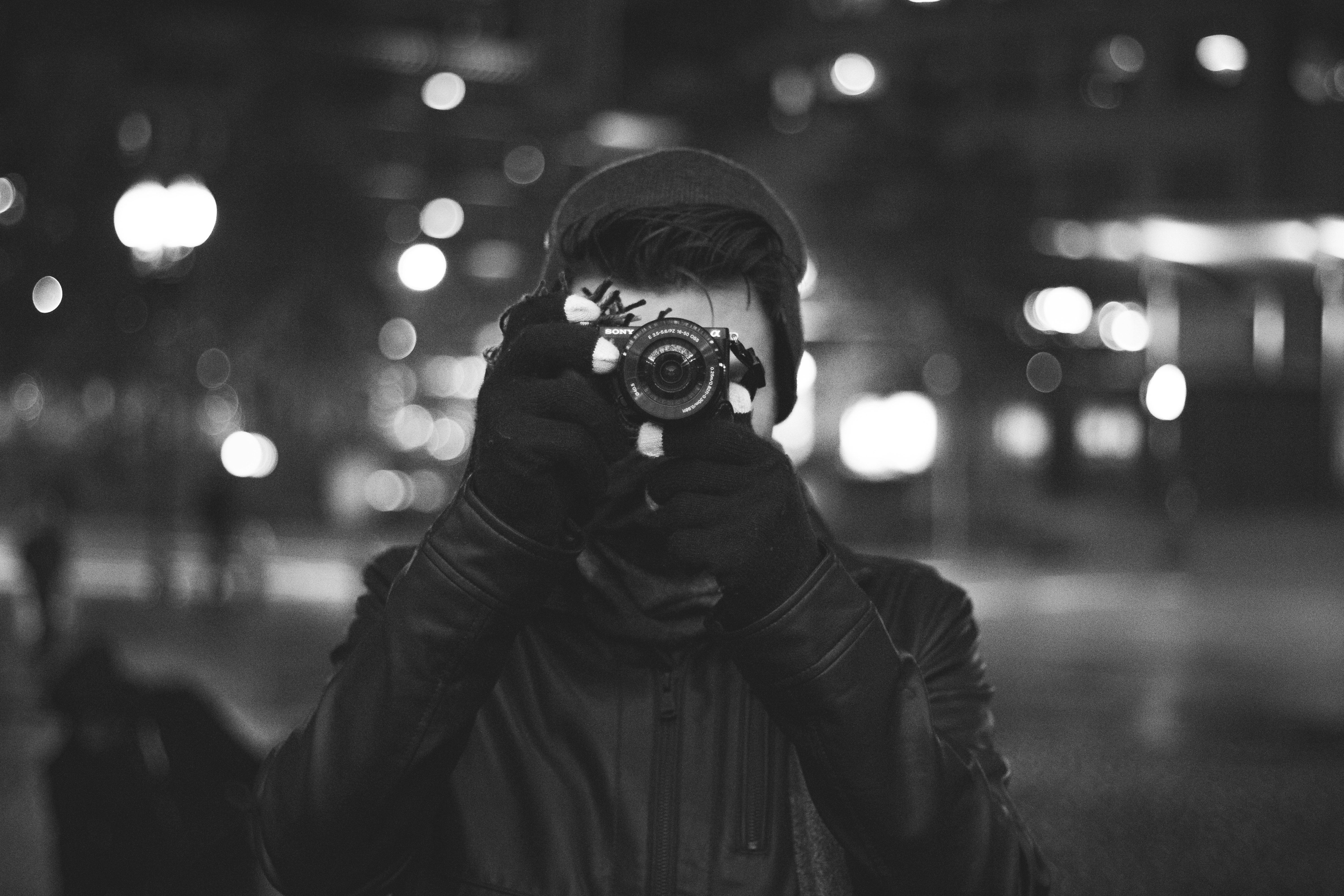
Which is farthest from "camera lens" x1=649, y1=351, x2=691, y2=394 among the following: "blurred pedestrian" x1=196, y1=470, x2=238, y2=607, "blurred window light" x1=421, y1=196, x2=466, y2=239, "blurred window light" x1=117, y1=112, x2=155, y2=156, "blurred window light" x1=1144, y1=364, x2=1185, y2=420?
"blurred window light" x1=421, y1=196, x2=466, y2=239

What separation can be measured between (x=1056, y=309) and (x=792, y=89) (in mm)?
19807

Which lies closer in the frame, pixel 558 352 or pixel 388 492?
pixel 558 352

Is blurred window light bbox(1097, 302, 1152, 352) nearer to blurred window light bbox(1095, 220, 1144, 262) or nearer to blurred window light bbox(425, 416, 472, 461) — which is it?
blurred window light bbox(1095, 220, 1144, 262)

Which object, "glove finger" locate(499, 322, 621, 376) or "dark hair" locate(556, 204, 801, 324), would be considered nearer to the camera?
"glove finger" locate(499, 322, 621, 376)

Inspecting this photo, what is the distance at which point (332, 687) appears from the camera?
78.2 inches

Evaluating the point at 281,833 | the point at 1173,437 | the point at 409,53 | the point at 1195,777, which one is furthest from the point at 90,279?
the point at 409,53

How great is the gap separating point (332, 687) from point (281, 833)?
0.70 feet

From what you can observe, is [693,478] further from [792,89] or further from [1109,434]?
[792,89]

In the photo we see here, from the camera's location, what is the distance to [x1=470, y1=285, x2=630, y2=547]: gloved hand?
6.23 feet

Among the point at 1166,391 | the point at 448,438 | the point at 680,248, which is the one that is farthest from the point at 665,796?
the point at 448,438

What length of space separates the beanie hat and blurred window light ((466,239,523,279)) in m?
41.6

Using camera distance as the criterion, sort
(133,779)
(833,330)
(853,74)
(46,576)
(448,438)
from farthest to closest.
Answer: (448,438) → (853,74) → (833,330) → (46,576) → (133,779)

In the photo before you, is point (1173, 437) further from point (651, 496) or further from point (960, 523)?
point (651, 496)

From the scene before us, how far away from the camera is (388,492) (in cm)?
4078
